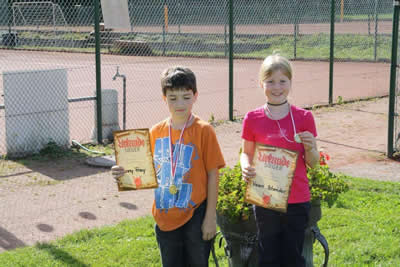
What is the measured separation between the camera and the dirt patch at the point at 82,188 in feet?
17.8

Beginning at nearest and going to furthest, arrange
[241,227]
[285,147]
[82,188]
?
[285,147] → [241,227] → [82,188]

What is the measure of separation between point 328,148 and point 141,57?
15295 millimetres

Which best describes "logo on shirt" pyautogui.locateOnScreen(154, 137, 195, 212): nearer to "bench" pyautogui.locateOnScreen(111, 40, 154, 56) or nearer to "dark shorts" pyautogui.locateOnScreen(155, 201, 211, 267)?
"dark shorts" pyautogui.locateOnScreen(155, 201, 211, 267)

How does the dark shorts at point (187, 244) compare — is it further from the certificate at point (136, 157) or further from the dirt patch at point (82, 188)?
the dirt patch at point (82, 188)

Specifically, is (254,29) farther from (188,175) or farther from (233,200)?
(188,175)

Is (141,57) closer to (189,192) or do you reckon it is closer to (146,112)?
(146,112)

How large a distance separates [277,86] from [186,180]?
73cm

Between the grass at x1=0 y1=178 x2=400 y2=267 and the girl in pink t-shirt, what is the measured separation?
1119 millimetres

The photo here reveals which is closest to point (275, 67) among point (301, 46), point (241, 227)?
point (241, 227)

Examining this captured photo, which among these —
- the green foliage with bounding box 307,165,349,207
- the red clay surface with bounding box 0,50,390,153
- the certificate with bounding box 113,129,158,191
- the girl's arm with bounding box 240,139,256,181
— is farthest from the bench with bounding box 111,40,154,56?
the certificate with bounding box 113,129,158,191

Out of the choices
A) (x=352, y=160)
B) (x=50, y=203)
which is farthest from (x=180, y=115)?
(x=352, y=160)

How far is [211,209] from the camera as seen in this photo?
327cm

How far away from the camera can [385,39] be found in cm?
2216

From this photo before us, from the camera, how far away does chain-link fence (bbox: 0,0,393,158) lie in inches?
326
